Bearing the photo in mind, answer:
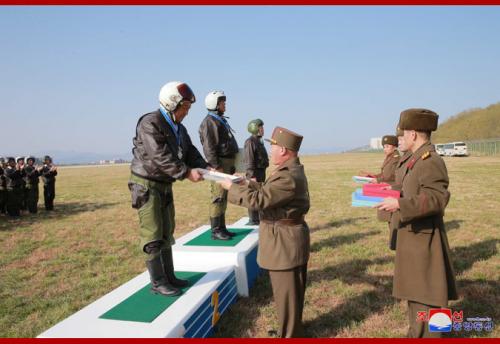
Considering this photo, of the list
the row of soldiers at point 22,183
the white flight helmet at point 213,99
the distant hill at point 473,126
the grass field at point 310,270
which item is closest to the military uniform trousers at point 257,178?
the grass field at point 310,270

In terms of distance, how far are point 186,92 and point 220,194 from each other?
8.73 feet

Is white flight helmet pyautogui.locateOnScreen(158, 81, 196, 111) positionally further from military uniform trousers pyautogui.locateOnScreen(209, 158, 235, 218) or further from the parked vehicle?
the parked vehicle

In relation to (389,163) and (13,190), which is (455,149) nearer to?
(389,163)

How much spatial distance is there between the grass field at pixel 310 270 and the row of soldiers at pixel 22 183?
0.92 metres

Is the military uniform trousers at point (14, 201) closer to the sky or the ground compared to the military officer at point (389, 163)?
closer to the ground

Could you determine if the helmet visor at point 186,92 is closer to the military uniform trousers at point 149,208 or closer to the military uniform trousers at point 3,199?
the military uniform trousers at point 149,208

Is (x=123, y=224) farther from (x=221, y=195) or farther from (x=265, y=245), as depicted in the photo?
(x=265, y=245)

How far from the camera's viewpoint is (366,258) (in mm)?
6863

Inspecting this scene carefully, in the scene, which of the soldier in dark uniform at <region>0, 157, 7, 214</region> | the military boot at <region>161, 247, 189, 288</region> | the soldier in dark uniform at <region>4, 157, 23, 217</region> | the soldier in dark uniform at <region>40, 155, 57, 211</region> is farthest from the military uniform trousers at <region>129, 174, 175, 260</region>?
the soldier in dark uniform at <region>40, 155, 57, 211</region>

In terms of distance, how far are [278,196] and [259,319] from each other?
213 centimetres

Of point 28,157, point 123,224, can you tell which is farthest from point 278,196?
point 28,157

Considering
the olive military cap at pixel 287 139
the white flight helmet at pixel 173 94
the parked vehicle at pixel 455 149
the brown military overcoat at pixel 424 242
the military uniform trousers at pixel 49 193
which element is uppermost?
the white flight helmet at pixel 173 94

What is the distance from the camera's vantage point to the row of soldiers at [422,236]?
3.10 meters

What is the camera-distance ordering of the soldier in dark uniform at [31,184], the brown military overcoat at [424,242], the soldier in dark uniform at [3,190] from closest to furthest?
the brown military overcoat at [424,242], the soldier in dark uniform at [3,190], the soldier in dark uniform at [31,184]
